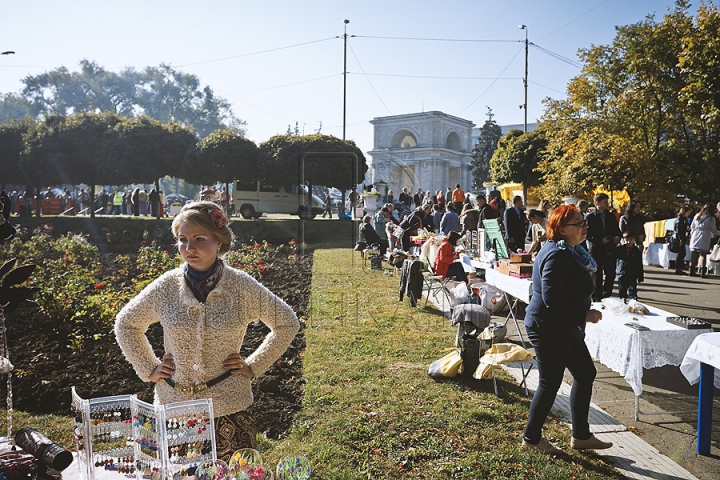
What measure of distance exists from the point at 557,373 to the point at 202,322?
2580 millimetres

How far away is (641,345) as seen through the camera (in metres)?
4.97

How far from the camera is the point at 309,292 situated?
1098 cm

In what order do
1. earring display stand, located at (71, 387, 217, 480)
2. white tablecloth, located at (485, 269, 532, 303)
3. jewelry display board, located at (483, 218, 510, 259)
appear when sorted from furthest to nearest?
jewelry display board, located at (483, 218, 510, 259) < white tablecloth, located at (485, 269, 532, 303) < earring display stand, located at (71, 387, 217, 480)

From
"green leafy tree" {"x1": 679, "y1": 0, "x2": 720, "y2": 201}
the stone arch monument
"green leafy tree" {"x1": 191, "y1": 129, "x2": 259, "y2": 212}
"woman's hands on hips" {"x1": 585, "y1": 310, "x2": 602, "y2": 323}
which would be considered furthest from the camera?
the stone arch monument

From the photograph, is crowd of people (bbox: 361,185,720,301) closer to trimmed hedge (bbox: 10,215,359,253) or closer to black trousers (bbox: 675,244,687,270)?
black trousers (bbox: 675,244,687,270)

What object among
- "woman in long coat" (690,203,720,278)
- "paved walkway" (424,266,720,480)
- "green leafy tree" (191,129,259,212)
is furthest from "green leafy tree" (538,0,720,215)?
"green leafy tree" (191,129,259,212)

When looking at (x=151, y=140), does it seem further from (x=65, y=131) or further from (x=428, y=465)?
(x=428, y=465)

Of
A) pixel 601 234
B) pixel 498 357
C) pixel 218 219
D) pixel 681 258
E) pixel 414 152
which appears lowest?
pixel 498 357

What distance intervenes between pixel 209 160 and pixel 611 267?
2030cm

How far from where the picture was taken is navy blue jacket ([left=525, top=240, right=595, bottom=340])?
3898 mm

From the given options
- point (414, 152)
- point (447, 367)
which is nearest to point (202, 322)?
point (447, 367)

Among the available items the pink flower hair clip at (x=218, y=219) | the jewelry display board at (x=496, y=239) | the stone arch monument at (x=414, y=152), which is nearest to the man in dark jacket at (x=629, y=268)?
the jewelry display board at (x=496, y=239)

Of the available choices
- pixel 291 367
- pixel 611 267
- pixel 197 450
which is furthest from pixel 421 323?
pixel 197 450

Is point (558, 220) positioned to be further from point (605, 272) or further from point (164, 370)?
point (605, 272)
